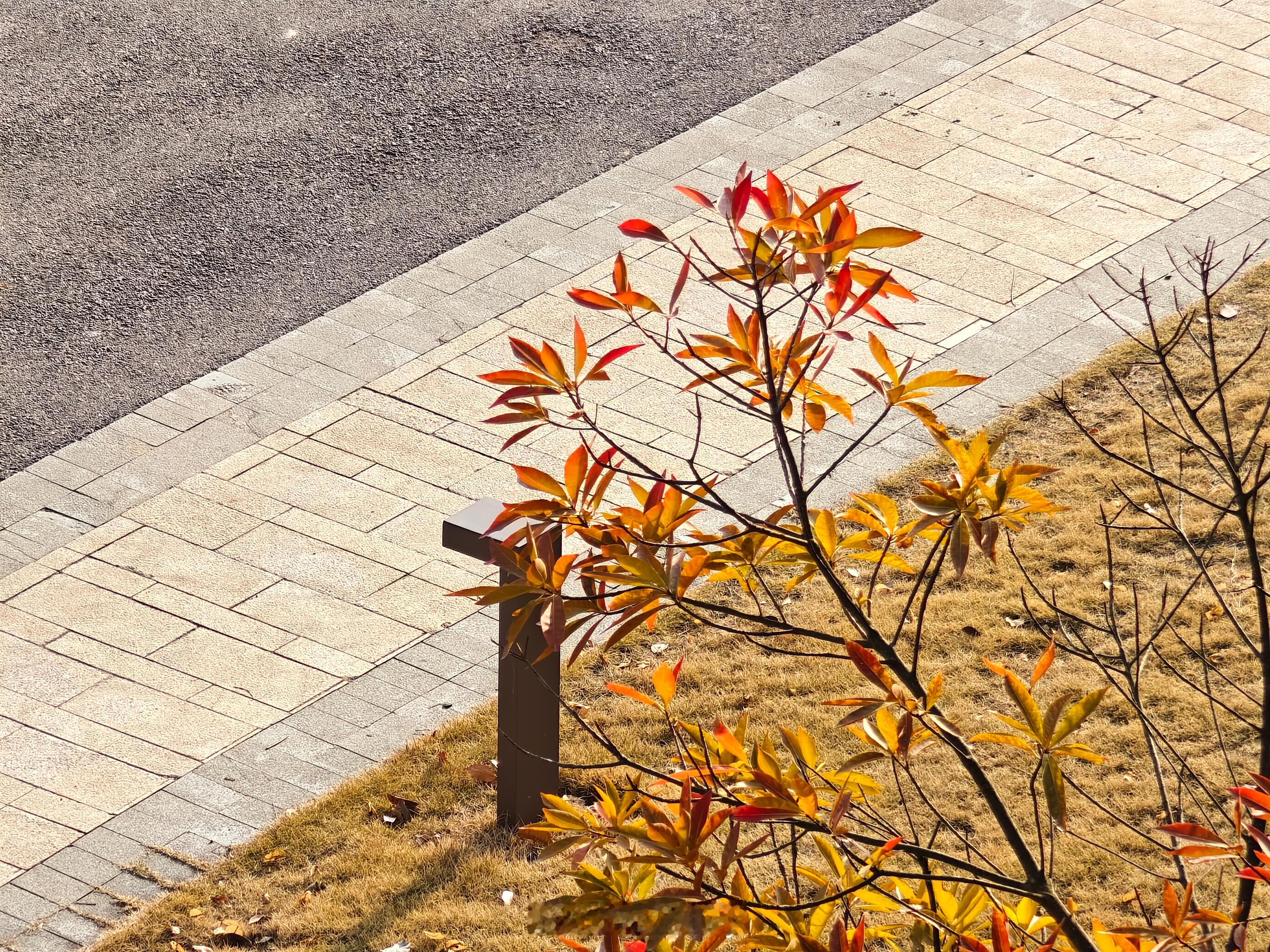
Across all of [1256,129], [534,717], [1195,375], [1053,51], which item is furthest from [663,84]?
[534,717]

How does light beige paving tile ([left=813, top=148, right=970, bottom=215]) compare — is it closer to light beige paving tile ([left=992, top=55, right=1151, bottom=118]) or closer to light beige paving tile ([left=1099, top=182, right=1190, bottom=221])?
light beige paving tile ([left=1099, top=182, right=1190, bottom=221])

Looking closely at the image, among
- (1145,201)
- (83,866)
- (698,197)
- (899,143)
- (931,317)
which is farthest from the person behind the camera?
(899,143)

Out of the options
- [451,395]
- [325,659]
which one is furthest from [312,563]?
[451,395]

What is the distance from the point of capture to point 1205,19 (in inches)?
477

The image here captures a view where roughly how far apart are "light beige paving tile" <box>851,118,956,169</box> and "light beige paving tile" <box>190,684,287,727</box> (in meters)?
5.64

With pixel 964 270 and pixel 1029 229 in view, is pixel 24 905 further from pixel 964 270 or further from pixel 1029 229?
pixel 1029 229

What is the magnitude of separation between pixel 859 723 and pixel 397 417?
204 inches

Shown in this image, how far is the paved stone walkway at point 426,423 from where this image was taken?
20.2 ft

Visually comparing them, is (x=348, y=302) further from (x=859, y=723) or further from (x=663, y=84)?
(x=859, y=723)

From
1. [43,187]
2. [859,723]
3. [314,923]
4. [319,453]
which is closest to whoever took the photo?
[859,723]

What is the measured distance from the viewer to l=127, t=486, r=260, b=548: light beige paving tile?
24.0ft

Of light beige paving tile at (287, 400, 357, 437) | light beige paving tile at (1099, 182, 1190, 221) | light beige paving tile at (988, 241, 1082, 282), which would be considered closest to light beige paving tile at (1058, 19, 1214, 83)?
light beige paving tile at (1099, 182, 1190, 221)

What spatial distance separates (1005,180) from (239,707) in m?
5.90

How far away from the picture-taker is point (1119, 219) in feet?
31.7
